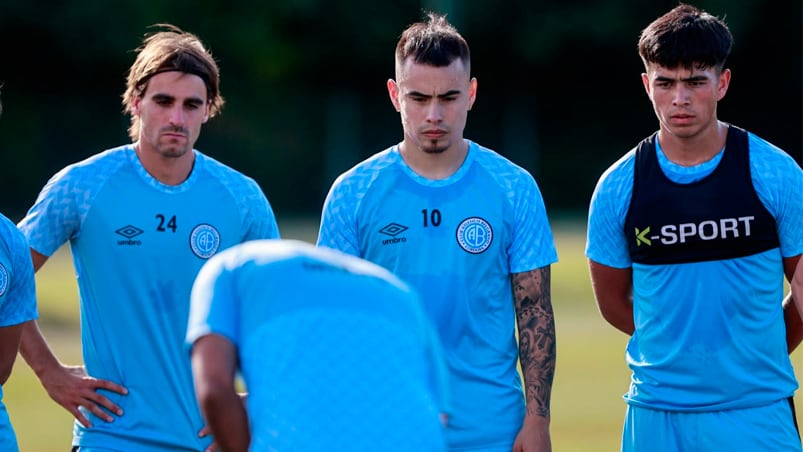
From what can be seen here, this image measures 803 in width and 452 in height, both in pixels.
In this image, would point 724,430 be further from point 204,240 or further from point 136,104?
point 136,104

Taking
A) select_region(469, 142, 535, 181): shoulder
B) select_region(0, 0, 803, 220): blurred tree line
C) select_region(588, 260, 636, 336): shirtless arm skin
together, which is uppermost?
select_region(0, 0, 803, 220): blurred tree line

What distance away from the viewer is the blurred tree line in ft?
120

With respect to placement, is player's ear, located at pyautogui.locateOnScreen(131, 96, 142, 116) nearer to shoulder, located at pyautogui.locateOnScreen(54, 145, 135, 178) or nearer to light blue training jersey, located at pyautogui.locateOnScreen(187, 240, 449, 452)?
shoulder, located at pyautogui.locateOnScreen(54, 145, 135, 178)

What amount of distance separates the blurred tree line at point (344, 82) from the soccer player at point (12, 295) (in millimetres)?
29432

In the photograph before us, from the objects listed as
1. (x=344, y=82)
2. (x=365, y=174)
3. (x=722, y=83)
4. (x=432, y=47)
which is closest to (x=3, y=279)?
(x=365, y=174)

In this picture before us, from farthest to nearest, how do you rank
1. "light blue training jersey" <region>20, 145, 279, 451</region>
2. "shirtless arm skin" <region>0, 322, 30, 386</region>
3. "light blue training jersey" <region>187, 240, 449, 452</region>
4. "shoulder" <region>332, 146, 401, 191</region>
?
"light blue training jersey" <region>20, 145, 279, 451</region>, "shoulder" <region>332, 146, 401, 191</region>, "shirtless arm skin" <region>0, 322, 30, 386</region>, "light blue training jersey" <region>187, 240, 449, 452</region>

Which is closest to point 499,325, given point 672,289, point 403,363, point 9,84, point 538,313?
point 538,313

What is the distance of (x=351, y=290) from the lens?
3.36m

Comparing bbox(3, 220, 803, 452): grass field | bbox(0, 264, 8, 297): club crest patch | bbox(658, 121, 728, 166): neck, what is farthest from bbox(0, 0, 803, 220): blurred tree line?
bbox(0, 264, 8, 297): club crest patch

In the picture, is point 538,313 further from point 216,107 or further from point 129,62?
point 129,62

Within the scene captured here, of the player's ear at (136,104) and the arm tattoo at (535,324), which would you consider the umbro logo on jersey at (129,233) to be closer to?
the player's ear at (136,104)

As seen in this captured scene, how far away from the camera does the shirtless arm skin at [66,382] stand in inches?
240

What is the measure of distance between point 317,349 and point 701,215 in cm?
305

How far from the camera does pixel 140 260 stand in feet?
20.4
